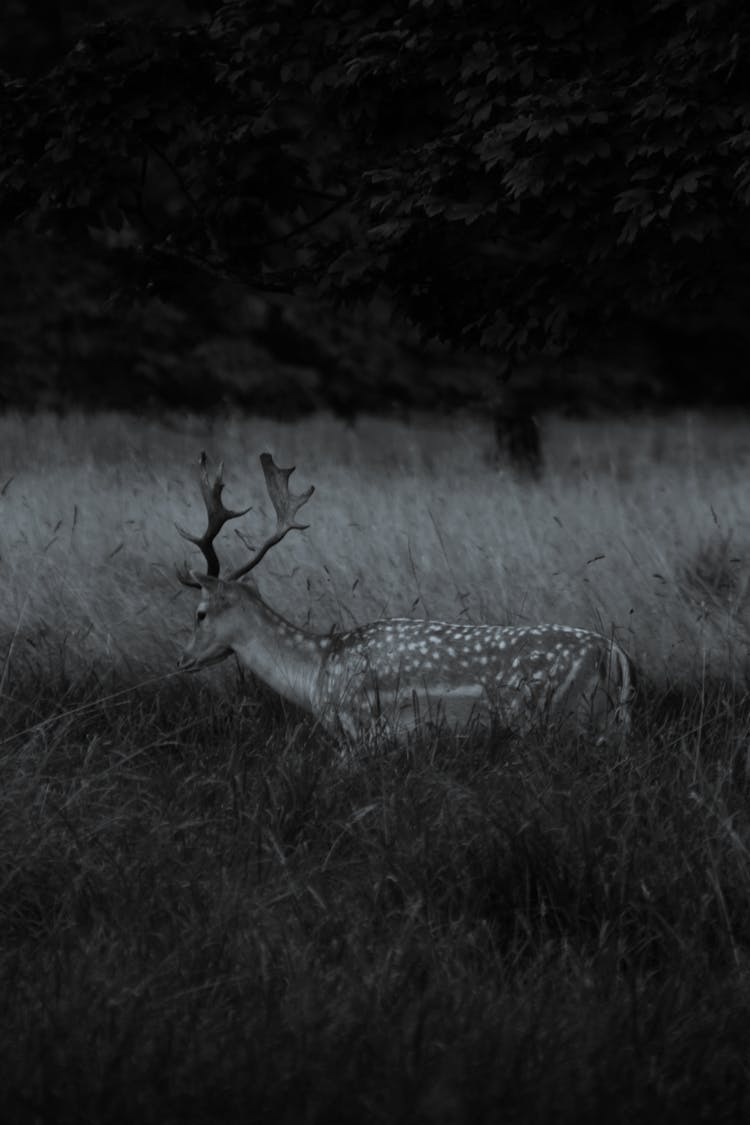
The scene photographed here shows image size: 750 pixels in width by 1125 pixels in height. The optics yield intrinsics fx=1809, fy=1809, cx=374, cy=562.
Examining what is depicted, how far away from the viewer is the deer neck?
6.40 metres

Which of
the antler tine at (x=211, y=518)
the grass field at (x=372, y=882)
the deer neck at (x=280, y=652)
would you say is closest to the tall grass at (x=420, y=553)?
the grass field at (x=372, y=882)

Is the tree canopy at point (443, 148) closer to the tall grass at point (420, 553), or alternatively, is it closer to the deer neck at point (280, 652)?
the tall grass at point (420, 553)

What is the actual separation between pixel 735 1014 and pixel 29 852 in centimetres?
177

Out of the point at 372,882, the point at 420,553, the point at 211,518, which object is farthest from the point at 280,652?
the point at 372,882

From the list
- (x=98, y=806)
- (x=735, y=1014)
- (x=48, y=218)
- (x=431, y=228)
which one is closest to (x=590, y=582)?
(x=431, y=228)

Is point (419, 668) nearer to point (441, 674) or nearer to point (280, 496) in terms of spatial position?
point (441, 674)

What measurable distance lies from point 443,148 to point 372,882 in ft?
18.8

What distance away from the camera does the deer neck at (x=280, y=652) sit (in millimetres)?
6402

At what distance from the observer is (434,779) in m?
4.93

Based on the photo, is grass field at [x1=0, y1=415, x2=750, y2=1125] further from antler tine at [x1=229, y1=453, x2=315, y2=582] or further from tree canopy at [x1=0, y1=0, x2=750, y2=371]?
tree canopy at [x1=0, y1=0, x2=750, y2=371]

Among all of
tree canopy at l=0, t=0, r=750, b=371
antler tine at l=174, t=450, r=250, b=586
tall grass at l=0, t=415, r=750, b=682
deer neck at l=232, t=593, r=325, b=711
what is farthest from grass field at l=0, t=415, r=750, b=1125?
tree canopy at l=0, t=0, r=750, b=371

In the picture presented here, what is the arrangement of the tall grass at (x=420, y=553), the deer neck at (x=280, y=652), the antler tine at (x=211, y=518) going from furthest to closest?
the tall grass at (x=420, y=553)
the antler tine at (x=211, y=518)
the deer neck at (x=280, y=652)

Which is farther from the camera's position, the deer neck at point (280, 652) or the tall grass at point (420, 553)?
the tall grass at point (420, 553)

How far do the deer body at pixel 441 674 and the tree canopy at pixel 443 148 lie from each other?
297 centimetres
